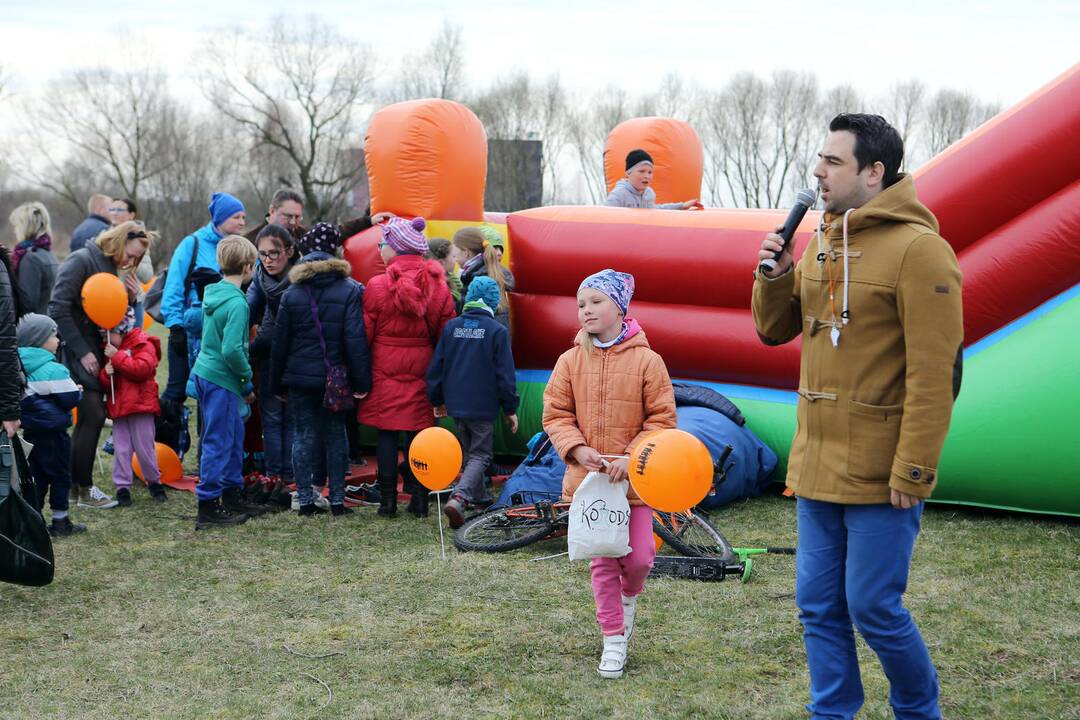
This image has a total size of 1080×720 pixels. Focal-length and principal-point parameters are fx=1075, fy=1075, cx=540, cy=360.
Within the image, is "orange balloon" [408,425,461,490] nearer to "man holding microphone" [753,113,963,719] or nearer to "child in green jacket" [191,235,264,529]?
"child in green jacket" [191,235,264,529]

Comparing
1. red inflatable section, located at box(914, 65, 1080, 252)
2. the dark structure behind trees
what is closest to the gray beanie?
red inflatable section, located at box(914, 65, 1080, 252)

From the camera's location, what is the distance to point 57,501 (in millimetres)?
5828

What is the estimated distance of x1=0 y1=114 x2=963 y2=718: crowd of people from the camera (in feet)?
9.37

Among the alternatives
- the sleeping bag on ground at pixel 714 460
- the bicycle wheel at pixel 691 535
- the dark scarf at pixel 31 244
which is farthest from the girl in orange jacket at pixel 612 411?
the dark scarf at pixel 31 244

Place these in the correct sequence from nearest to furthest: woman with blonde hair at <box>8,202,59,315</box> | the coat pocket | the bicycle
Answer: the coat pocket < the bicycle < woman with blonde hair at <box>8,202,59,315</box>

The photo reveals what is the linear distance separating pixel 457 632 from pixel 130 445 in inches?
133

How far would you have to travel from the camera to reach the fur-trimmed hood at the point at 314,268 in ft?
20.3

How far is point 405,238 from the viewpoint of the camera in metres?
6.43

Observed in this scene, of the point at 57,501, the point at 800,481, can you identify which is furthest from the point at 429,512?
the point at 800,481

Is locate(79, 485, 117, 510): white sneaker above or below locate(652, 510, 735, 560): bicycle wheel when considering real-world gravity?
below

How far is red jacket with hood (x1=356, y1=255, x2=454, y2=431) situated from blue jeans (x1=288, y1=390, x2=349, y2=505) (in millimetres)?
205

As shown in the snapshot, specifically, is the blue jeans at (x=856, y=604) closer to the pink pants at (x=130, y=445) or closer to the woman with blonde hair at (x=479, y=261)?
the woman with blonde hair at (x=479, y=261)

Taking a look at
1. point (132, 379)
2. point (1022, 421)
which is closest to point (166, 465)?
point (132, 379)

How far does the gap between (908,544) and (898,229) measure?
846mm
